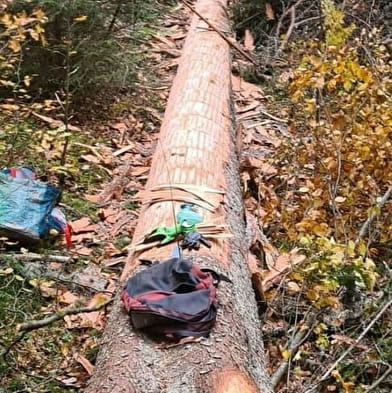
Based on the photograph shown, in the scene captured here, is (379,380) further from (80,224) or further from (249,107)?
(249,107)

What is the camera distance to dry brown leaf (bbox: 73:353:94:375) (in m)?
3.52

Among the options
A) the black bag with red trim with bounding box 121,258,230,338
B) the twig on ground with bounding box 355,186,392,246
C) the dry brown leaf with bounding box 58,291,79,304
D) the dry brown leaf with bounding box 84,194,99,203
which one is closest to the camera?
the black bag with red trim with bounding box 121,258,230,338

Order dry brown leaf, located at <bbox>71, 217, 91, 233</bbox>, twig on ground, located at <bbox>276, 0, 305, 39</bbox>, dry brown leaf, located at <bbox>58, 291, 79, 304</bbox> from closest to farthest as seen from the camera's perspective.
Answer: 1. dry brown leaf, located at <bbox>58, 291, 79, 304</bbox>
2. dry brown leaf, located at <bbox>71, 217, 91, 233</bbox>
3. twig on ground, located at <bbox>276, 0, 305, 39</bbox>

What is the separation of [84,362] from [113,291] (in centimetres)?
50

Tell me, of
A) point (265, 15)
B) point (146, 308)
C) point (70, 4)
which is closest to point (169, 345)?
point (146, 308)

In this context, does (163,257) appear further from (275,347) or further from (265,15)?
(265,15)

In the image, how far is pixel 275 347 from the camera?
12.5 feet

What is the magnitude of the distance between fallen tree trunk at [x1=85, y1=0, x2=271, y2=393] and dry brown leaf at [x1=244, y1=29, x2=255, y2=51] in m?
1.60

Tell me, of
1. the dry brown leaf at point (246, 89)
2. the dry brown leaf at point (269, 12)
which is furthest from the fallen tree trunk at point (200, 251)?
the dry brown leaf at point (269, 12)

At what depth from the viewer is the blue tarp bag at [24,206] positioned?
4242 millimetres

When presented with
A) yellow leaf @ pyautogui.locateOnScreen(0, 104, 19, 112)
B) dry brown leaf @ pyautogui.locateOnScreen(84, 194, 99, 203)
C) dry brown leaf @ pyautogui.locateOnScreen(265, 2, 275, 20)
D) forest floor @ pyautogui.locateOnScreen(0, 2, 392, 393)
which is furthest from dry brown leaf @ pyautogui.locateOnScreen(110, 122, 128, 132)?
dry brown leaf @ pyautogui.locateOnScreen(265, 2, 275, 20)

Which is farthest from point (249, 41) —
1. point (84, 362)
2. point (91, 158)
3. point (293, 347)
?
point (84, 362)

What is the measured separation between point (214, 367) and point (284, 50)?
543 centimetres

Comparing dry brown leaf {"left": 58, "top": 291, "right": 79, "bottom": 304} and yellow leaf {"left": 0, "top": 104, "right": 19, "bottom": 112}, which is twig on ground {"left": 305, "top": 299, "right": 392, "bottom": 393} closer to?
dry brown leaf {"left": 58, "top": 291, "right": 79, "bottom": 304}
